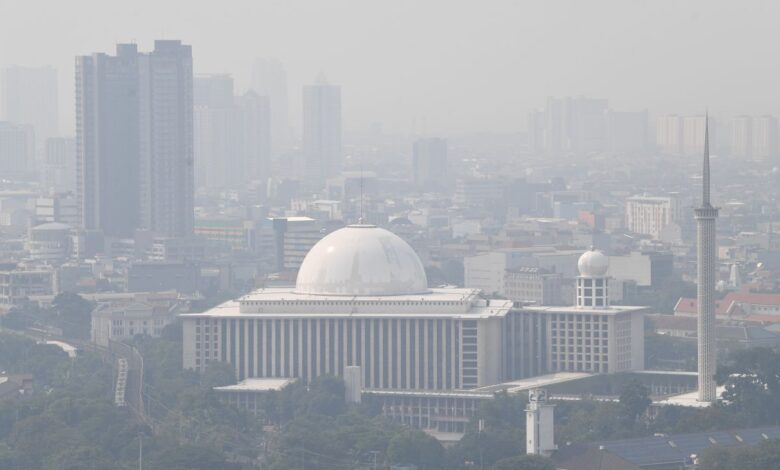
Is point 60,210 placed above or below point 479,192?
below

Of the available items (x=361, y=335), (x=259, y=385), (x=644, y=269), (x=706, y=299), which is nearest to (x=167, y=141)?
(x=644, y=269)

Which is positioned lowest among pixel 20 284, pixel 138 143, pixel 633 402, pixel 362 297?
pixel 633 402

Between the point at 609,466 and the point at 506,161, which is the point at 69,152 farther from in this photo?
the point at 609,466

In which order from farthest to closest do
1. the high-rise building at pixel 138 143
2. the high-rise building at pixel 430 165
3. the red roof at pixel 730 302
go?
the high-rise building at pixel 430 165 < the high-rise building at pixel 138 143 < the red roof at pixel 730 302

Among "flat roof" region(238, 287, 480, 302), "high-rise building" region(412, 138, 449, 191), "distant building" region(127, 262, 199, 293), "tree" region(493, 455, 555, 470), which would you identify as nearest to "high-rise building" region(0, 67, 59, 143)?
"high-rise building" region(412, 138, 449, 191)

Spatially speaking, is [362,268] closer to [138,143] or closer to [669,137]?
[138,143]

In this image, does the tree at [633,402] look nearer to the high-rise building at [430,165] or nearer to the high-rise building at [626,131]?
the high-rise building at [626,131]

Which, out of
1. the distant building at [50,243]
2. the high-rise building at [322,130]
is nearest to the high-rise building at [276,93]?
the high-rise building at [322,130]
